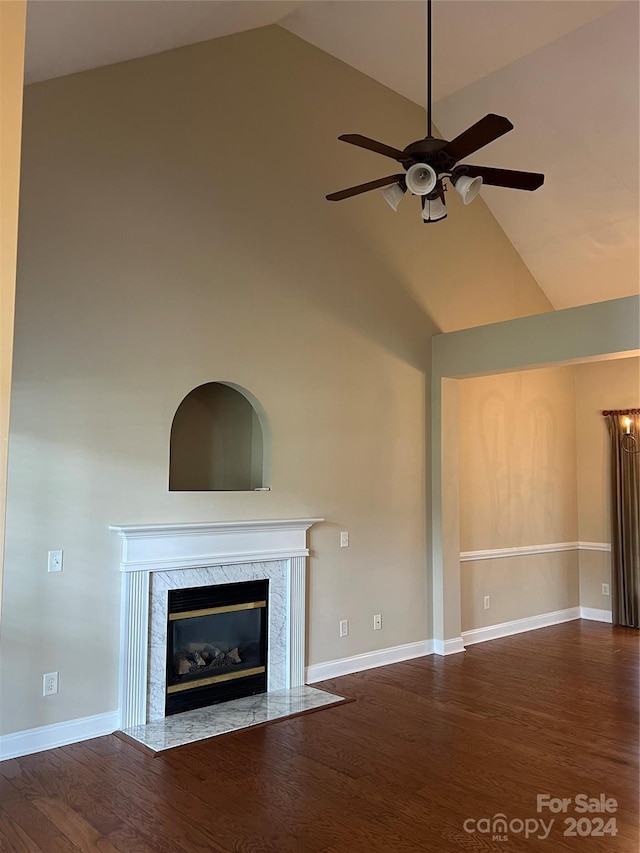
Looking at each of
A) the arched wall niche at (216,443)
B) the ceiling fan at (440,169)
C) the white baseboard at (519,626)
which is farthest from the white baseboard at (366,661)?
the ceiling fan at (440,169)

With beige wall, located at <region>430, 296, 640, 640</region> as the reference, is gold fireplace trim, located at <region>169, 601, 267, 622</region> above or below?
below

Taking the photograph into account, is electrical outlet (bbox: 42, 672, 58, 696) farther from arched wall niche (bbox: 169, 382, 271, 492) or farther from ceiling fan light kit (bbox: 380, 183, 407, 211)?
ceiling fan light kit (bbox: 380, 183, 407, 211)

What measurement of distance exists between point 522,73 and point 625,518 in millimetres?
4486

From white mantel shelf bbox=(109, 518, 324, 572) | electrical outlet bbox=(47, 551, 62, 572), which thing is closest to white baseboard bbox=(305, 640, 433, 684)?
white mantel shelf bbox=(109, 518, 324, 572)

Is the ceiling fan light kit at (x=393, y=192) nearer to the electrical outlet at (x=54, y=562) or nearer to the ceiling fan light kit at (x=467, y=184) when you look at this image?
the ceiling fan light kit at (x=467, y=184)

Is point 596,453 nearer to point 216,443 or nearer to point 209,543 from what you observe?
point 216,443

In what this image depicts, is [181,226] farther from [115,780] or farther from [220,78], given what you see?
[115,780]

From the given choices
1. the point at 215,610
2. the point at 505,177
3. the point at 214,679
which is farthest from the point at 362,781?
the point at 505,177

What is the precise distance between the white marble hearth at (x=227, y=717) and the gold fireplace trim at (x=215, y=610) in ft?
1.93

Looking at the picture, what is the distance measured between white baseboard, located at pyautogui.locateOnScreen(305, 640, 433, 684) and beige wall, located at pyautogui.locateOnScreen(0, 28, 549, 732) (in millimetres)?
74

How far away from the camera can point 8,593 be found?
3.48 m

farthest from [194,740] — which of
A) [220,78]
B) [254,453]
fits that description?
[220,78]

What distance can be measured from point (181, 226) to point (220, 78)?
3.78ft

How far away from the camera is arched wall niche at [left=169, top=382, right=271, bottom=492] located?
493 cm
